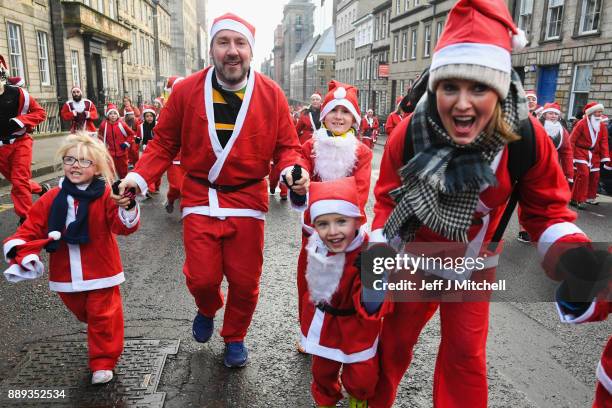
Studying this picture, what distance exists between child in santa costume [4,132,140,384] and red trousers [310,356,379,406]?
4.43ft

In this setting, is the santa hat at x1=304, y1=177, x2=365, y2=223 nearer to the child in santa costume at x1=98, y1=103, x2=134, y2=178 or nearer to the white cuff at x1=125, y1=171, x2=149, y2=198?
the white cuff at x1=125, y1=171, x2=149, y2=198

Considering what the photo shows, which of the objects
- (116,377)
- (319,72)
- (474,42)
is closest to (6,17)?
(116,377)

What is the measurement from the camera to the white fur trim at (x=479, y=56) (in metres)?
1.99

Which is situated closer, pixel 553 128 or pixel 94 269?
pixel 94 269

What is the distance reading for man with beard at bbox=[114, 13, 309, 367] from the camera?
128 inches

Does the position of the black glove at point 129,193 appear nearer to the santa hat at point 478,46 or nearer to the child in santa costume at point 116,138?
the santa hat at point 478,46

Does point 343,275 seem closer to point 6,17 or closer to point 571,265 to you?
point 571,265

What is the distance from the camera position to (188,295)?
470 cm

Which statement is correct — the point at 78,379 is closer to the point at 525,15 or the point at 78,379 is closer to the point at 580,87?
the point at 580,87

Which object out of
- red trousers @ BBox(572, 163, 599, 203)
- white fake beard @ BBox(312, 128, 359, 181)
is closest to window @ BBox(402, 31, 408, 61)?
red trousers @ BBox(572, 163, 599, 203)

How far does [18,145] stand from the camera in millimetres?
6598

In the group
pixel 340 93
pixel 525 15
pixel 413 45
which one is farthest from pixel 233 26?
pixel 413 45

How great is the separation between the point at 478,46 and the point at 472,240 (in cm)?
94

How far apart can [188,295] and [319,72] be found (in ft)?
264
